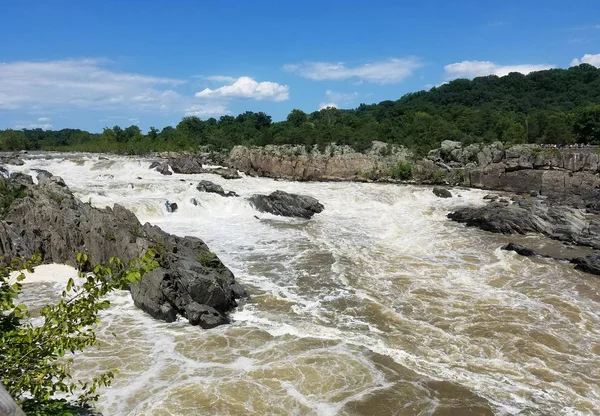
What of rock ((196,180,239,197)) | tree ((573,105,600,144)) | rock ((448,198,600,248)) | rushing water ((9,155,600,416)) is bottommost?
rushing water ((9,155,600,416))

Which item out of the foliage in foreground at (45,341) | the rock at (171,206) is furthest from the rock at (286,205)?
the foliage in foreground at (45,341)

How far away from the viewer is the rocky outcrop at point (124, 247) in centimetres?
1614

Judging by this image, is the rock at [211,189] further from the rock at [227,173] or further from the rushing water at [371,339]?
the rushing water at [371,339]

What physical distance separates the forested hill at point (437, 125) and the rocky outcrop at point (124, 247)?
1840 inches

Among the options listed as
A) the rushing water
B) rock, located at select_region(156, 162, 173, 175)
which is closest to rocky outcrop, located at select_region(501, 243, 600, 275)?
the rushing water

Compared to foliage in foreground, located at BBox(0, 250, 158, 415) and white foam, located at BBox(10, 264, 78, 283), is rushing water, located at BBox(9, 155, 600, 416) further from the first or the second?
foliage in foreground, located at BBox(0, 250, 158, 415)

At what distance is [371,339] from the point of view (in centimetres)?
1463

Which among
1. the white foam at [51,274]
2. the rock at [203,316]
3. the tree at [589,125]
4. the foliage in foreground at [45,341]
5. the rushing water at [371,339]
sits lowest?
the rushing water at [371,339]

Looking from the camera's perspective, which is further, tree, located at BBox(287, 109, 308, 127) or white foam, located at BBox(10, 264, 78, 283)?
tree, located at BBox(287, 109, 308, 127)

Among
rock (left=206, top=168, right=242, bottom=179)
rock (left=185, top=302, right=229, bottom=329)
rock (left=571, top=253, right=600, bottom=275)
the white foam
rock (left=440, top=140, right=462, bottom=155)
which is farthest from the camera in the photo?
rock (left=440, top=140, right=462, bottom=155)

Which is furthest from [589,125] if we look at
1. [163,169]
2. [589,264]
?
[163,169]

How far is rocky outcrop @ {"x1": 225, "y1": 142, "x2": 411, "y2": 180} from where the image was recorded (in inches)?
Result: 2320

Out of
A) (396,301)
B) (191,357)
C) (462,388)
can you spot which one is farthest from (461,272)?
(191,357)

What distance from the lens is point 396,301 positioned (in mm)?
17953
